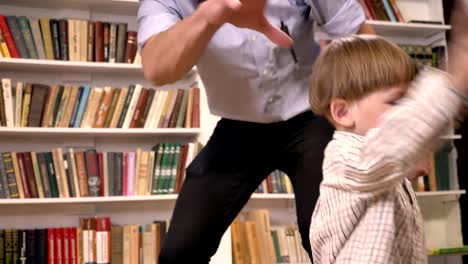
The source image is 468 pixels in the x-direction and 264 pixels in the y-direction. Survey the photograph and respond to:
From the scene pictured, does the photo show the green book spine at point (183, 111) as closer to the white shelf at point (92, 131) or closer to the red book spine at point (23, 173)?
the white shelf at point (92, 131)

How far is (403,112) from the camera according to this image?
73 cm

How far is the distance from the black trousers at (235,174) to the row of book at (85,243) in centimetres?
136

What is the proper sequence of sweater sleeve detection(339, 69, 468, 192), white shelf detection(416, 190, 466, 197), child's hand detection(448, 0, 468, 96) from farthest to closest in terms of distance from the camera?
1. white shelf detection(416, 190, 466, 197)
2. sweater sleeve detection(339, 69, 468, 192)
3. child's hand detection(448, 0, 468, 96)

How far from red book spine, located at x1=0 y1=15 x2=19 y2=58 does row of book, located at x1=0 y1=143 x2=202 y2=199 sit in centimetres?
48

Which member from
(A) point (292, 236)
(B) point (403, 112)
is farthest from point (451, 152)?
(B) point (403, 112)

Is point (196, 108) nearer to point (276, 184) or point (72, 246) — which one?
point (276, 184)

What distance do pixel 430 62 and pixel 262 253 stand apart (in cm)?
156

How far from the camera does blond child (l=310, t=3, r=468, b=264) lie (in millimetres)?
773

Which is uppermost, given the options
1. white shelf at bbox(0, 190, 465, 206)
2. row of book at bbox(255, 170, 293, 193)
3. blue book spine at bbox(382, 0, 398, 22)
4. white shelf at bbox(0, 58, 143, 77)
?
blue book spine at bbox(382, 0, 398, 22)

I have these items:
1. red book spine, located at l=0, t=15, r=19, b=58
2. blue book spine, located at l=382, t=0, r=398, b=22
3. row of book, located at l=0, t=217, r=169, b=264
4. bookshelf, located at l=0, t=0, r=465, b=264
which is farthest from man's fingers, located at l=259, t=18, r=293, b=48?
blue book spine, located at l=382, t=0, r=398, b=22

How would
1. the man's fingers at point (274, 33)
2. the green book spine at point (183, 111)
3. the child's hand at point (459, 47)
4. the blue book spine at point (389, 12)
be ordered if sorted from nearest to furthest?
the child's hand at point (459, 47)
the man's fingers at point (274, 33)
the green book spine at point (183, 111)
the blue book spine at point (389, 12)

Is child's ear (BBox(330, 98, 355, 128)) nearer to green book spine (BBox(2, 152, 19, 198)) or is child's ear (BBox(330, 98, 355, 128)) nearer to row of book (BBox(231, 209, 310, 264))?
row of book (BBox(231, 209, 310, 264))

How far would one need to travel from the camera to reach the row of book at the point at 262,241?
9.18 feet

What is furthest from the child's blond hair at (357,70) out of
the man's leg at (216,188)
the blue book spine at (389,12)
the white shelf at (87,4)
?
the blue book spine at (389,12)
